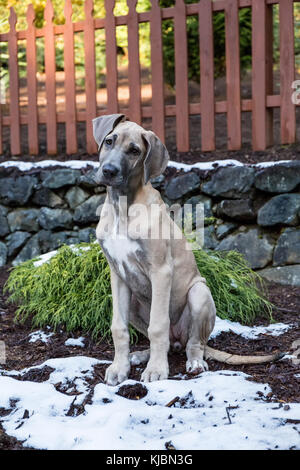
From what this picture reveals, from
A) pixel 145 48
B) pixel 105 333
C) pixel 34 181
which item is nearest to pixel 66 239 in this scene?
pixel 34 181

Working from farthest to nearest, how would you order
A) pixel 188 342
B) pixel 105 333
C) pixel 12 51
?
pixel 12 51, pixel 105 333, pixel 188 342

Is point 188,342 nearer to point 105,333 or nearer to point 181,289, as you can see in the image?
point 181,289

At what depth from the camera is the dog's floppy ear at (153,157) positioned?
352 centimetres

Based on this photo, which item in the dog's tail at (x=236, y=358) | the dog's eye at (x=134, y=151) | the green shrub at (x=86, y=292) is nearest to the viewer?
the dog's eye at (x=134, y=151)

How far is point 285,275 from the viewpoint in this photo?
6.07 metres

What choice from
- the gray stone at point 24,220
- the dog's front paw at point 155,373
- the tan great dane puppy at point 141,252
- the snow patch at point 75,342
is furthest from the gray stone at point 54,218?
the dog's front paw at point 155,373

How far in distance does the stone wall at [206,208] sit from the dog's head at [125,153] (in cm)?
265

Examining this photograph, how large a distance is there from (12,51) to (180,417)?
6108 millimetres

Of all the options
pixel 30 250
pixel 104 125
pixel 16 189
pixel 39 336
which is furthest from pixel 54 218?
pixel 104 125

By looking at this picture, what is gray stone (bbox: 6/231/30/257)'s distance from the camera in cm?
717

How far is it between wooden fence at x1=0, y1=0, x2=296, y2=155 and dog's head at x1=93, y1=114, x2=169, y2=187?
10.7ft

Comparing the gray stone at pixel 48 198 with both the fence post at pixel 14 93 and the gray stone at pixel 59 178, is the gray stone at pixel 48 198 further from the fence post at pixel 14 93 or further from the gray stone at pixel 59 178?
the fence post at pixel 14 93

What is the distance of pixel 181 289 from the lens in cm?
389

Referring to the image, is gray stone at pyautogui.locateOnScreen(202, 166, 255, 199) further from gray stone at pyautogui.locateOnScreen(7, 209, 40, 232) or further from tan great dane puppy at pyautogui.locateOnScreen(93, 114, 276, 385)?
tan great dane puppy at pyautogui.locateOnScreen(93, 114, 276, 385)
